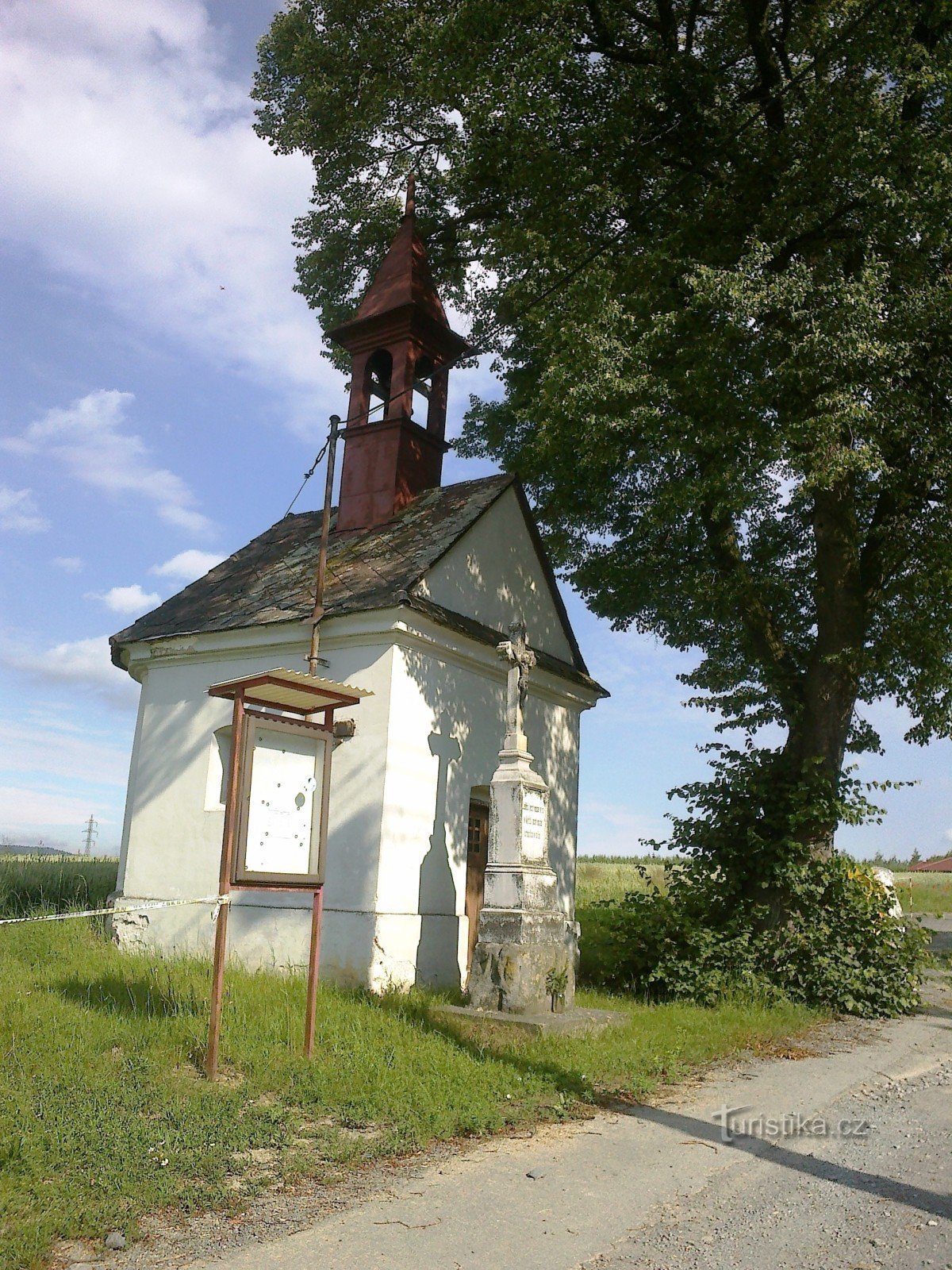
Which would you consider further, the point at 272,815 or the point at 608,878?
the point at 608,878

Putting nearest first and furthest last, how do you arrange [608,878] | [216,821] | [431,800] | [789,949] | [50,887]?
[431,800]
[789,949]
[216,821]
[50,887]
[608,878]

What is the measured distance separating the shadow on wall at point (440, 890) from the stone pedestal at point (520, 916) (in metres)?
1.66

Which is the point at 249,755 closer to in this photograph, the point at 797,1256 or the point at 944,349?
the point at 797,1256

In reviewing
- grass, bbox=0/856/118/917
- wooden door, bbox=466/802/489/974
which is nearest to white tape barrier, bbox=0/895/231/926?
grass, bbox=0/856/118/917

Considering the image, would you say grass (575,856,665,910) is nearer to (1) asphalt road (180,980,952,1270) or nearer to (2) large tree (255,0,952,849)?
(2) large tree (255,0,952,849)

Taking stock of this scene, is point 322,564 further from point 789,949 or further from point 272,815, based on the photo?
point 789,949

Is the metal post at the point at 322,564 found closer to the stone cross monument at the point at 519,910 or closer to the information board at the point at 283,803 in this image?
the stone cross monument at the point at 519,910

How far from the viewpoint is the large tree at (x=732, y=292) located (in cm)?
Answer: 1079

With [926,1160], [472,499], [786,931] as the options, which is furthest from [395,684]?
[926,1160]

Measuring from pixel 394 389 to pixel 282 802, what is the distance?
8.48 meters

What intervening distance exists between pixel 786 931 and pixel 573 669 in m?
4.77

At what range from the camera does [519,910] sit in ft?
29.5

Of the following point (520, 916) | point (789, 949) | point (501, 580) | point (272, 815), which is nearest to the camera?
point (272, 815)

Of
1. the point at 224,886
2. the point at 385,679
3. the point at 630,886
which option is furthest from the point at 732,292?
the point at 630,886
